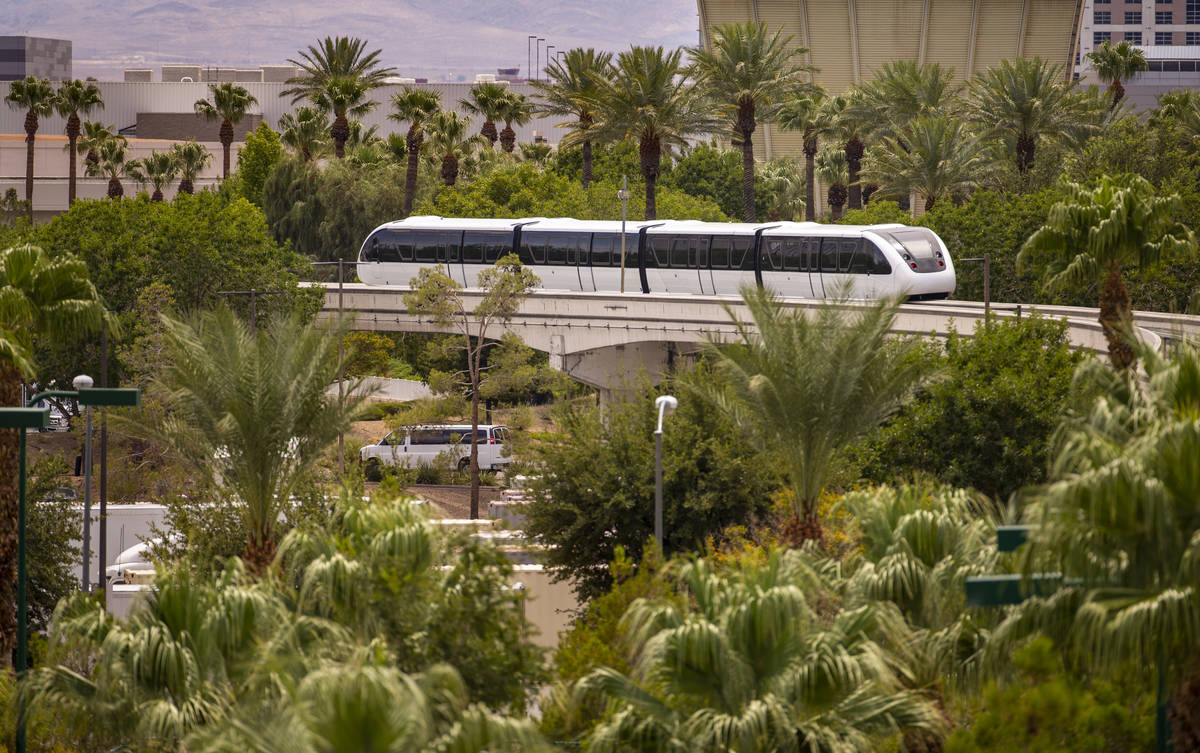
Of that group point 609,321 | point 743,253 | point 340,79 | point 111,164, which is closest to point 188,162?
point 111,164

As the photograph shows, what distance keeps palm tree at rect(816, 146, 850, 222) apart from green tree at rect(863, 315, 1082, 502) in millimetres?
64194

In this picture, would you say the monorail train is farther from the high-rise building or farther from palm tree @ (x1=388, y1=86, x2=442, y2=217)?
the high-rise building

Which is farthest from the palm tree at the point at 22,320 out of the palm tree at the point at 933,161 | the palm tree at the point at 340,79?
the palm tree at the point at 340,79

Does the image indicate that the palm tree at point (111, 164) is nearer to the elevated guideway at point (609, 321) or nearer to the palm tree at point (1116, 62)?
the elevated guideway at point (609, 321)

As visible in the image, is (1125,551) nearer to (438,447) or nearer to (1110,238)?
(1110,238)

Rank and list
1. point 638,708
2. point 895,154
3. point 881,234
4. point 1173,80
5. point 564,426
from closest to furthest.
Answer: point 638,708
point 564,426
point 881,234
point 895,154
point 1173,80

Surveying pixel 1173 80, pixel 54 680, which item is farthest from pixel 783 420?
pixel 1173 80

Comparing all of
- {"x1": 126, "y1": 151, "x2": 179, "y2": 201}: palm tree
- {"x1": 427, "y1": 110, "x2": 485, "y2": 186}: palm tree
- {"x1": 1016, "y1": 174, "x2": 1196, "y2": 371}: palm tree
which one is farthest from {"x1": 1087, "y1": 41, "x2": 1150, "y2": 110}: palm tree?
{"x1": 126, "y1": 151, "x2": 179, "y2": 201}: palm tree

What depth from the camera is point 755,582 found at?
13.8 meters

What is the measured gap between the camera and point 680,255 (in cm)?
5306

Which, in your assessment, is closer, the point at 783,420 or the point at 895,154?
the point at 783,420

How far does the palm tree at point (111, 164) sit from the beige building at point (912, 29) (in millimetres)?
46819

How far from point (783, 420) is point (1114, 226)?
966 centimetres

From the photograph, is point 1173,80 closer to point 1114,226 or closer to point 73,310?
→ point 1114,226
